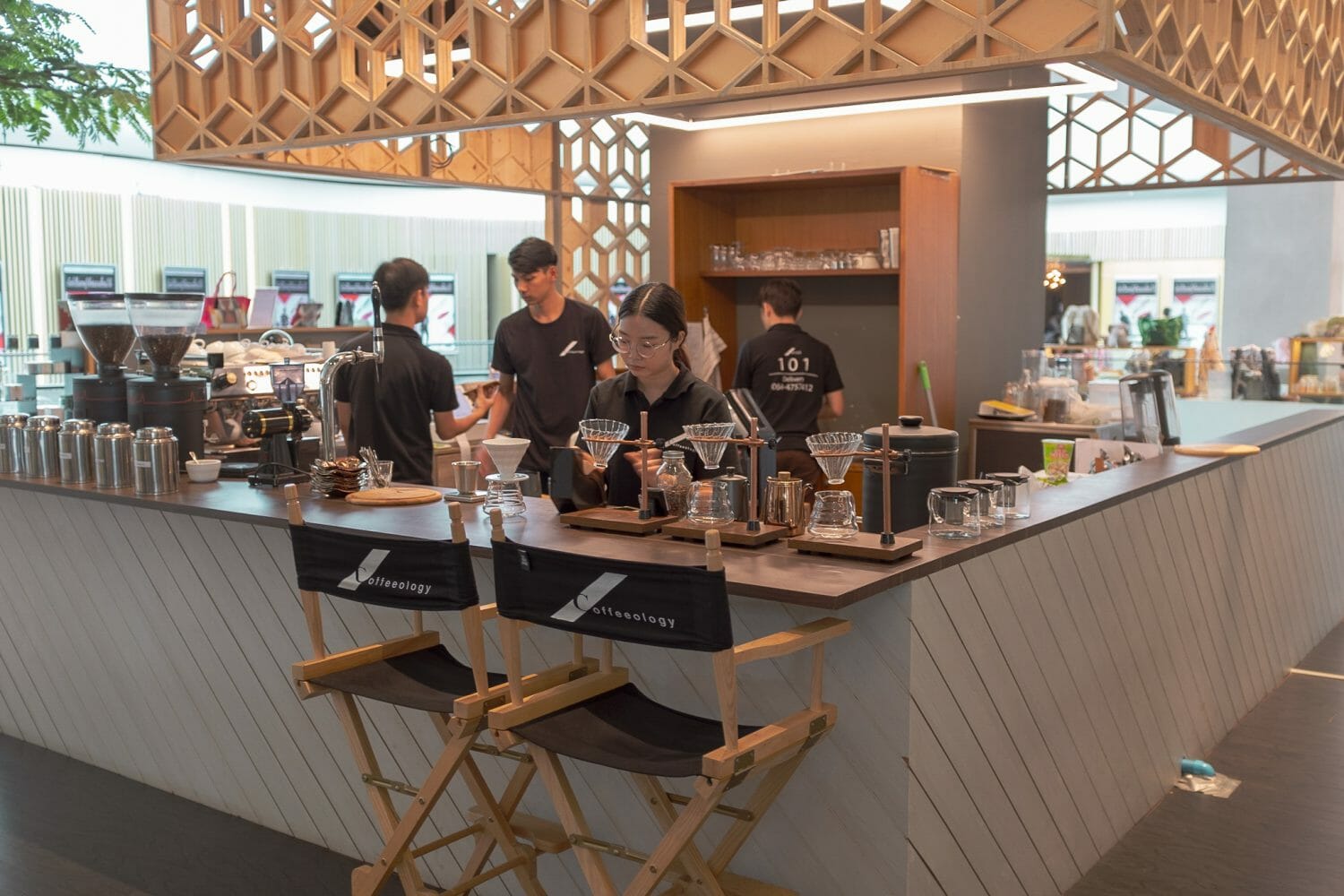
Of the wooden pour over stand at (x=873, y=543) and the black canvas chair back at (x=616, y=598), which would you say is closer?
the black canvas chair back at (x=616, y=598)

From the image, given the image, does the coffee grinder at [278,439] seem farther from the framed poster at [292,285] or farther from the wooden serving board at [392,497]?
the framed poster at [292,285]

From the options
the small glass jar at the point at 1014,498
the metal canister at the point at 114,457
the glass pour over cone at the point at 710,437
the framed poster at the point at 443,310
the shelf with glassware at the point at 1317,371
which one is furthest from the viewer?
the framed poster at the point at 443,310

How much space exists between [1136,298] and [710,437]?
16939 millimetres

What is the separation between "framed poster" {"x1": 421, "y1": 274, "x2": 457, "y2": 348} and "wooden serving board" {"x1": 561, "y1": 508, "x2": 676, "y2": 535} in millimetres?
13918

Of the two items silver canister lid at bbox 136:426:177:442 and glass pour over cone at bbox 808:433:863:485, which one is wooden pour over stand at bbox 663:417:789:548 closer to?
glass pour over cone at bbox 808:433:863:485

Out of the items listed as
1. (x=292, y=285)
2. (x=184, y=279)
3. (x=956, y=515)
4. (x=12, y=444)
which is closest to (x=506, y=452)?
(x=956, y=515)

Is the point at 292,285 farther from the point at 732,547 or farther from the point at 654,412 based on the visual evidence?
the point at 732,547

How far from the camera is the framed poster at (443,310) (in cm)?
1672

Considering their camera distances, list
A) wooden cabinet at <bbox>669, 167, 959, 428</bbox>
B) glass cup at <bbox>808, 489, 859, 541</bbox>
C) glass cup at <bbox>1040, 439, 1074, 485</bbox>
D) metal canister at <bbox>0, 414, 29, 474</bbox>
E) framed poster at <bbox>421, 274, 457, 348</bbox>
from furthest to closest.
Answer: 1. framed poster at <bbox>421, 274, 457, 348</bbox>
2. wooden cabinet at <bbox>669, 167, 959, 428</bbox>
3. glass cup at <bbox>1040, 439, 1074, 485</bbox>
4. metal canister at <bbox>0, 414, 29, 474</bbox>
5. glass cup at <bbox>808, 489, 859, 541</bbox>

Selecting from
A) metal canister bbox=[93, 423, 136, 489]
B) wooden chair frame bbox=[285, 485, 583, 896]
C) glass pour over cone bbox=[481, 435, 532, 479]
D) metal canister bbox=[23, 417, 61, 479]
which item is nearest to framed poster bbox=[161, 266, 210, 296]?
metal canister bbox=[23, 417, 61, 479]

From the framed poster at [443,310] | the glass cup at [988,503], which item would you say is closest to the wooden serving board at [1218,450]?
the glass cup at [988,503]

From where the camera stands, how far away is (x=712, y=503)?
2785mm

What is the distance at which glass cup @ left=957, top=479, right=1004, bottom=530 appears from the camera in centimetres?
290

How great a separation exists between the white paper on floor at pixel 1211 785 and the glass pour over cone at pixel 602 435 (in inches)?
85.3
